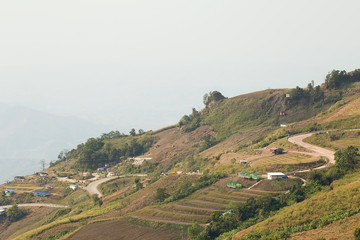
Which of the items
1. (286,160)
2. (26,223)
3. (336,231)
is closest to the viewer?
(336,231)

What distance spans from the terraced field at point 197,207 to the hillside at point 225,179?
0.24 m

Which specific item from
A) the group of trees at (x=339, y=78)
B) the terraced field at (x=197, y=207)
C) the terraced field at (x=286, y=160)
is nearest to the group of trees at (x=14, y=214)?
the terraced field at (x=197, y=207)

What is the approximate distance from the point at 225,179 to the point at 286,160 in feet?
55.7

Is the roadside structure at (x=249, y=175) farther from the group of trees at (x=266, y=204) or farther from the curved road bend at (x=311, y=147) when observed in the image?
the curved road bend at (x=311, y=147)

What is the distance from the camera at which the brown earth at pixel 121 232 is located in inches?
2074

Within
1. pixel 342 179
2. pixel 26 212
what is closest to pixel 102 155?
pixel 26 212

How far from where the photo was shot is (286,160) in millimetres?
76062

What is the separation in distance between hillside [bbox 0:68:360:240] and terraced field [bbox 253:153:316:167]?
291mm

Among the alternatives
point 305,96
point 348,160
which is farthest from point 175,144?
point 348,160

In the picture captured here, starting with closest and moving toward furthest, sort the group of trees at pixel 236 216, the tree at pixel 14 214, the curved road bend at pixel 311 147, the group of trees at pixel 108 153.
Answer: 1. the group of trees at pixel 236 216
2. the curved road bend at pixel 311 147
3. the tree at pixel 14 214
4. the group of trees at pixel 108 153

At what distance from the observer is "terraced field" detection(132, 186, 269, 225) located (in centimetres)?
5741

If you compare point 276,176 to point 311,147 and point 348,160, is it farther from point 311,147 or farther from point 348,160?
point 311,147

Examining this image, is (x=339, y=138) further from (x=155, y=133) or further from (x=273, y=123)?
(x=155, y=133)

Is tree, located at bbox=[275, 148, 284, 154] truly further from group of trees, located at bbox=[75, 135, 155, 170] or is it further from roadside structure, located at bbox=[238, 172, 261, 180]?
group of trees, located at bbox=[75, 135, 155, 170]
